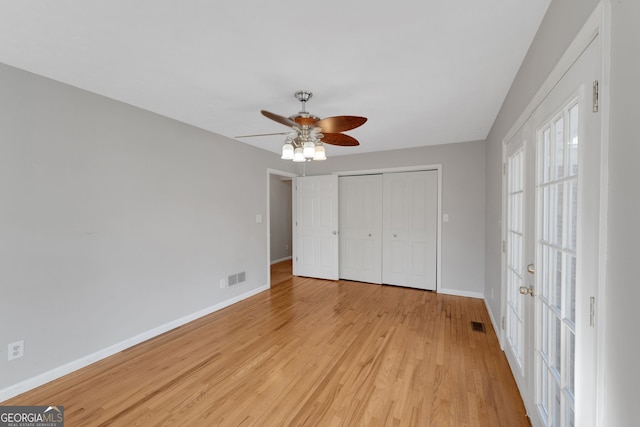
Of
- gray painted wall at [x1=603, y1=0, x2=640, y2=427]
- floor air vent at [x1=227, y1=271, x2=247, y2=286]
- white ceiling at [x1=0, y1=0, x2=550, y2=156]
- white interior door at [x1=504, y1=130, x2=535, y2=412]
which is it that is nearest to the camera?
gray painted wall at [x1=603, y1=0, x2=640, y2=427]

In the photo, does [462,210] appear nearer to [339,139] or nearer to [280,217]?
[339,139]

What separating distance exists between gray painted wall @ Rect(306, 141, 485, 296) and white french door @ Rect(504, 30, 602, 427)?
2.04 metres

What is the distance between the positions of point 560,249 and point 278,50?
1949 millimetres

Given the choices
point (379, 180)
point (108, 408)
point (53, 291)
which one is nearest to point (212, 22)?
point (53, 291)

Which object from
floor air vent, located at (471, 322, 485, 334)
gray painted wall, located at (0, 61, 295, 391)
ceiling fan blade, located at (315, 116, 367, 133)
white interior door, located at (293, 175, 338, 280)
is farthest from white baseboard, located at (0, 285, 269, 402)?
floor air vent, located at (471, 322, 485, 334)

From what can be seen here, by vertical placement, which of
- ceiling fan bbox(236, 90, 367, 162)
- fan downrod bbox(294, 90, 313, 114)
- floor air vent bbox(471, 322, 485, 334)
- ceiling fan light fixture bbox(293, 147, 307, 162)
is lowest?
floor air vent bbox(471, 322, 485, 334)

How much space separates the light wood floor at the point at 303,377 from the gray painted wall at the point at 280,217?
354cm

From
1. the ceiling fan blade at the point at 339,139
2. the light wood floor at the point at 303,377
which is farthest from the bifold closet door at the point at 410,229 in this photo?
the ceiling fan blade at the point at 339,139

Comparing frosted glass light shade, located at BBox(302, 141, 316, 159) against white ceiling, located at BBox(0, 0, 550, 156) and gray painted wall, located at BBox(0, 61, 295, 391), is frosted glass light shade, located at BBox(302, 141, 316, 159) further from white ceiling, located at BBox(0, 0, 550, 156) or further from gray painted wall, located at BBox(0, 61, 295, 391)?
gray painted wall, located at BBox(0, 61, 295, 391)

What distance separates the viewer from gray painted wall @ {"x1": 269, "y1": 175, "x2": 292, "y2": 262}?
6.90 meters

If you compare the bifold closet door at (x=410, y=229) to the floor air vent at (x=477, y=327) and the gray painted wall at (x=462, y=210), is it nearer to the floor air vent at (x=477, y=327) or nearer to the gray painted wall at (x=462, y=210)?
the gray painted wall at (x=462, y=210)

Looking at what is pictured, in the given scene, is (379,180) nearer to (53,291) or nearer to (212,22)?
(212,22)

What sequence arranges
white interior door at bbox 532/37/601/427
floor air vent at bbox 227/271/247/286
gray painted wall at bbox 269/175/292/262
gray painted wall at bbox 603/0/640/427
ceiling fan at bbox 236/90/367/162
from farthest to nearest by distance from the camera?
gray painted wall at bbox 269/175/292/262 < floor air vent at bbox 227/271/247/286 < ceiling fan at bbox 236/90/367/162 < white interior door at bbox 532/37/601/427 < gray painted wall at bbox 603/0/640/427

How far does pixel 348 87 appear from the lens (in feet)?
7.44
